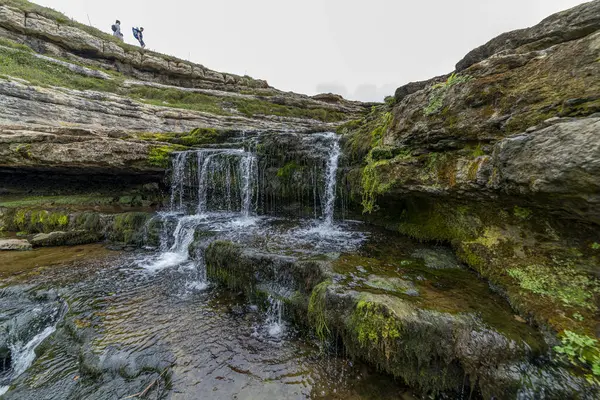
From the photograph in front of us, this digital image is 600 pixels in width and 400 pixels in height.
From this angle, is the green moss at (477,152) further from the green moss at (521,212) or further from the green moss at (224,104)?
the green moss at (224,104)

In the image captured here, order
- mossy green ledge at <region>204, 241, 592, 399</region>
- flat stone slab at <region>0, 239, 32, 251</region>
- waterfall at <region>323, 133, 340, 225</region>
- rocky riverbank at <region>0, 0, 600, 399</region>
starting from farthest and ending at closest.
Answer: waterfall at <region>323, 133, 340, 225</region>, flat stone slab at <region>0, 239, 32, 251</region>, rocky riverbank at <region>0, 0, 600, 399</region>, mossy green ledge at <region>204, 241, 592, 399</region>

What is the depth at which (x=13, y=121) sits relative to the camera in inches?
436

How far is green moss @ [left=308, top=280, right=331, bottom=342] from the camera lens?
387 centimetres

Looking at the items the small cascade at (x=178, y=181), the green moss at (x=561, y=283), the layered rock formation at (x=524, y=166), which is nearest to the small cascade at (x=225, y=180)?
the small cascade at (x=178, y=181)

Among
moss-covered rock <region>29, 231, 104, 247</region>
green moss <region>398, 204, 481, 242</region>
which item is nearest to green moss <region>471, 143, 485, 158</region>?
green moss <region>398, 204, 481, 242</region>

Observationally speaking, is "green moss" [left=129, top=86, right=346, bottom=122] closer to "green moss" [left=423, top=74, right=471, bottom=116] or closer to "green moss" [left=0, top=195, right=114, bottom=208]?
"green moss" [left=0, top=195, right=114, bottom=208]

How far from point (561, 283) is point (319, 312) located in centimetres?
367

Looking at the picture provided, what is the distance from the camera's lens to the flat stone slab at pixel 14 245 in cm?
827

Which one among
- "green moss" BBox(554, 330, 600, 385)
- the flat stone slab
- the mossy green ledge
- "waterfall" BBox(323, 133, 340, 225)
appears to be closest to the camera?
"green moss" BBox(554, 330, 600, 385)

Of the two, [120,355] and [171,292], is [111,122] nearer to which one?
[171,292]

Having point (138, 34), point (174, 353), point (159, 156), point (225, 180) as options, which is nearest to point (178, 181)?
point (159, 156)

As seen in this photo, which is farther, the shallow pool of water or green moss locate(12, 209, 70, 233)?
green moss locate(12, 209, 70, 233)

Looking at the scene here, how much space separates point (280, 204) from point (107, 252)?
6817mm

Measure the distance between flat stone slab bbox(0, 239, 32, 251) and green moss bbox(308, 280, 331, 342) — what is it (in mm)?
11089
